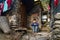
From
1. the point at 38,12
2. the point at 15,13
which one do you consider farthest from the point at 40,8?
the point at 15,13

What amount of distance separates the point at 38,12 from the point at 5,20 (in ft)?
14.8

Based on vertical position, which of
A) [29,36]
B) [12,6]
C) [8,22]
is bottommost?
[29,36]

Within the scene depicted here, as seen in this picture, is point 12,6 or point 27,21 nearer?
point 12,6

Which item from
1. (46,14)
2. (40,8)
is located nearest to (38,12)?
(40,8)

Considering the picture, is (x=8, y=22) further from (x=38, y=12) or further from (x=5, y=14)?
(x=38, y=12)

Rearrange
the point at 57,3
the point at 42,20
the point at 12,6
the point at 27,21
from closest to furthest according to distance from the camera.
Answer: the point at 57,3 → the point at 12,6 → the point at 27,21 → the point at 42,20

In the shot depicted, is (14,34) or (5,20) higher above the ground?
(5,20)

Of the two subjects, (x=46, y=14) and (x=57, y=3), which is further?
(x=46, y=14)

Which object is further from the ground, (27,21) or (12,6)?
(12,6)

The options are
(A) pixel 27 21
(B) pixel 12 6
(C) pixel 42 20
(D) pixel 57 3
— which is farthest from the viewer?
Answer: (C) pixel 42 20

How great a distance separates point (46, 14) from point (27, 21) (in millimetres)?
2102

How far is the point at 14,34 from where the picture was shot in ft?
25.5

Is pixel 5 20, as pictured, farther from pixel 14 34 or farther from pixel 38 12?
pixel 38 12

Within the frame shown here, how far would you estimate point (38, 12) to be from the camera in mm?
12203
